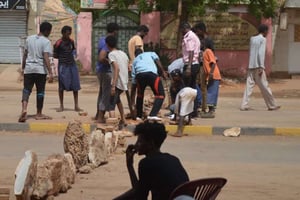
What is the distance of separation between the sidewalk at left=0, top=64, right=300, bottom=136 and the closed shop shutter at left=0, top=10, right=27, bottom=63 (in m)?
6.96

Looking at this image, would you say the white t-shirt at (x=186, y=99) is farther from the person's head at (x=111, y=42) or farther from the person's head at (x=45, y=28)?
the person's head at (x=45, y=28)

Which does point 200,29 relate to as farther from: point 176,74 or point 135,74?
point 135,74

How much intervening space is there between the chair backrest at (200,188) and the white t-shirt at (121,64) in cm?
718

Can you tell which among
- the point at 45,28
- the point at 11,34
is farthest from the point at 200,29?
the point at 11,34

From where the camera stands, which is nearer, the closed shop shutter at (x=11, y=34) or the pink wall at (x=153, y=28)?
the pink wall at (x=153, y=28)

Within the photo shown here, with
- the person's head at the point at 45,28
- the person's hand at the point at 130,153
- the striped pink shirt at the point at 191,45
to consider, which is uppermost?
the person's head at the point at 45,28

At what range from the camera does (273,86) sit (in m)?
23.7

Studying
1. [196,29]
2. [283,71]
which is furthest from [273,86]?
[196,29]

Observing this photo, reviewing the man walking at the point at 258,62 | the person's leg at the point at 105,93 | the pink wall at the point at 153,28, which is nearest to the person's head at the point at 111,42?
the person's leg at the point at 105,93

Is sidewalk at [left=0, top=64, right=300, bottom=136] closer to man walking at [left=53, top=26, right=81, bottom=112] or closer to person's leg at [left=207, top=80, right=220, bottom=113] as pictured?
person's leg at [left=207, top=80, right=220, bottom=113]

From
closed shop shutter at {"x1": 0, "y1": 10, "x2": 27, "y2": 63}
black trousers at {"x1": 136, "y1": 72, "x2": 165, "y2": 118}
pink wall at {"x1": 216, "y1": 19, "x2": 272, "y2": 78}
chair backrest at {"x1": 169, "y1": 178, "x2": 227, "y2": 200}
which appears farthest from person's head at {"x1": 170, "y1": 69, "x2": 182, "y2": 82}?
closed shop shutter at {"x1": 0, "y1": 10, "x2": 27, "y2": 63}

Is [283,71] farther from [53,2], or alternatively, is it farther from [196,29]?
[196,29]

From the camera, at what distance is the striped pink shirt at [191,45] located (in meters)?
12.8

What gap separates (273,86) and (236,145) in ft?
41.5
